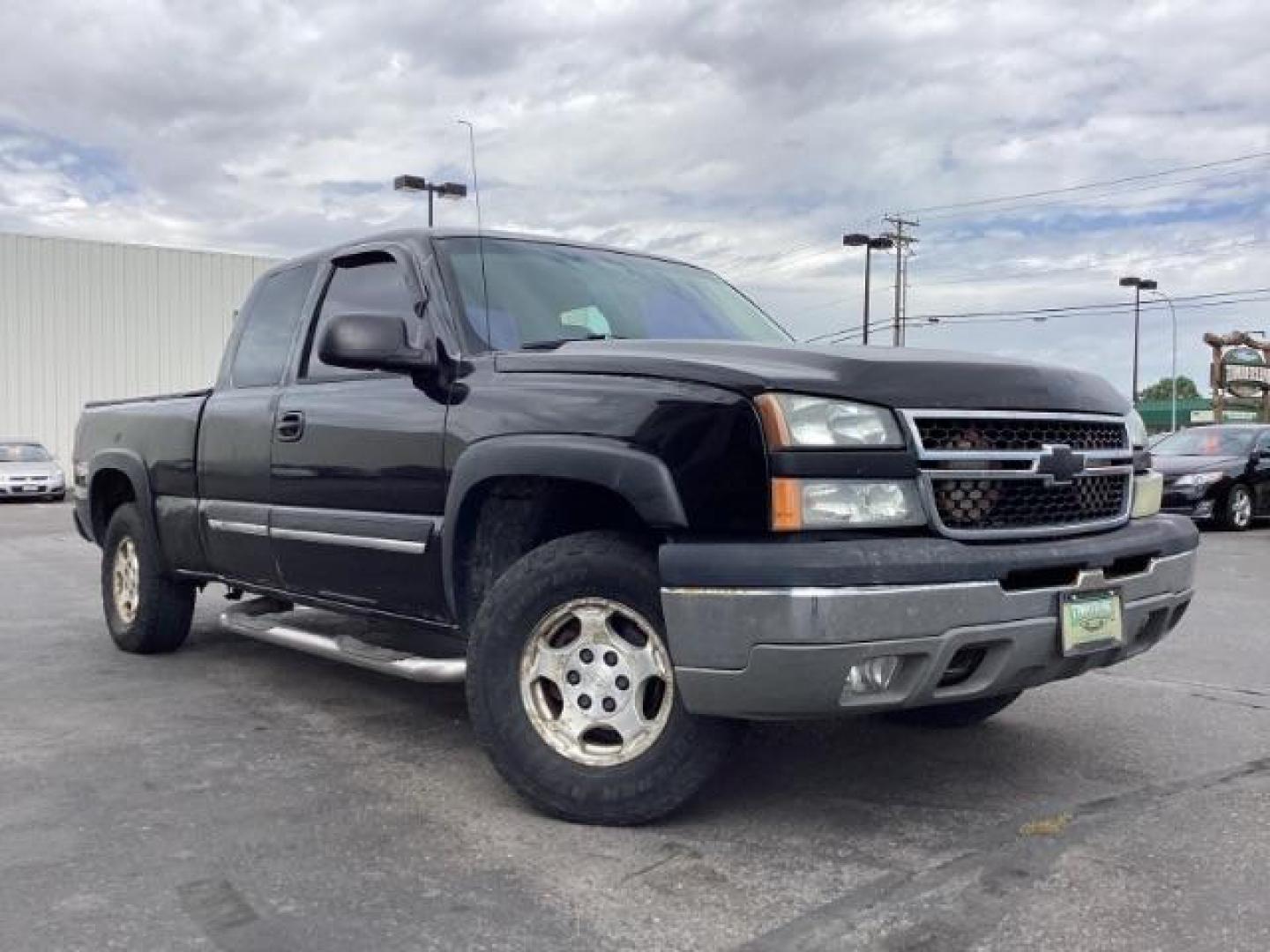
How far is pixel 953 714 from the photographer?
4.71m

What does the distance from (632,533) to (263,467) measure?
2.06 metres

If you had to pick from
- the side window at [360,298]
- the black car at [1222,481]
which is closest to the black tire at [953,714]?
the side window at [360,298]

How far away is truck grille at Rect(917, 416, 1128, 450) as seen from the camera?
132 inches

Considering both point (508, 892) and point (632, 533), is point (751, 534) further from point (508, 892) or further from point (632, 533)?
point (508, 892)

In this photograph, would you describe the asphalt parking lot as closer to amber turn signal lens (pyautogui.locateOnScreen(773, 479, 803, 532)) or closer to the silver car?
amber turn signal lens (pyautogui.locateOnScreen(773, 479, 803, 532))

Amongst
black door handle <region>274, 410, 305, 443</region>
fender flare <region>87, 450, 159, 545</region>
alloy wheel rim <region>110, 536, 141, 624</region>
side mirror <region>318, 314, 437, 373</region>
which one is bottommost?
alloy wheel rim <region>110, 536, 141, 624</region>

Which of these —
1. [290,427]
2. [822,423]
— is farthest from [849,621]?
[290,427]

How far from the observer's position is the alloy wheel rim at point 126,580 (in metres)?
6.33

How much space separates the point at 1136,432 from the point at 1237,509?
11753 mm

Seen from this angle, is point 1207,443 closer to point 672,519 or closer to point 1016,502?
point 1016,502

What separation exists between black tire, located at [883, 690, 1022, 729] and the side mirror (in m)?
2.23

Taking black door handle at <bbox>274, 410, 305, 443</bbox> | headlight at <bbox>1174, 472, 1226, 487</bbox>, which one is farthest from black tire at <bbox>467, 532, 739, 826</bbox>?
headlight at <bbox>1174, 472, 1226, 487</bbox>

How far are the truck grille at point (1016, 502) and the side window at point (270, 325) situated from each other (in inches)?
117

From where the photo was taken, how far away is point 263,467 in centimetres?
500
